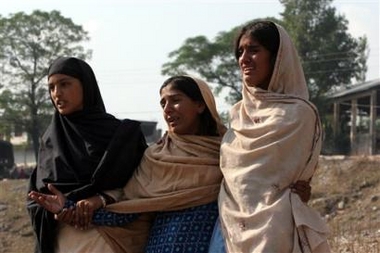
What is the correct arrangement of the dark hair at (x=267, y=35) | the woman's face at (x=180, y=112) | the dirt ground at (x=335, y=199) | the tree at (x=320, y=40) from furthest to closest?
the tree at (x=320, y=40) → the dirt ground at (x=335, y=199) → the woman's face at (x=180, y=112) → the dark hair at (x=267, y=35)

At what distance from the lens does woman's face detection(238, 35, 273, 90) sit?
7.75 feet

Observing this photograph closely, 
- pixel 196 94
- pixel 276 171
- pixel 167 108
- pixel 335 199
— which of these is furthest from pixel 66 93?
pixel 335 199

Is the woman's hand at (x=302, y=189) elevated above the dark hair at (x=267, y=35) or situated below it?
below

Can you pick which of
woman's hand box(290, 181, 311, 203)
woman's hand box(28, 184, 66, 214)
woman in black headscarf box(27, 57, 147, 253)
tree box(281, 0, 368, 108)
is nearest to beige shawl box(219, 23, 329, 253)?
woman's hand box(290, 181, 311, 203)

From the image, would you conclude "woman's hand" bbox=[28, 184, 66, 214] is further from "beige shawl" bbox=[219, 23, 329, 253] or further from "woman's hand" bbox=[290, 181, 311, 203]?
"woman's hand" bbox=[290, 181, 311, 203]

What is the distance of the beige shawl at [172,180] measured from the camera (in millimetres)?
2453

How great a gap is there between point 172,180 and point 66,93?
0.52m

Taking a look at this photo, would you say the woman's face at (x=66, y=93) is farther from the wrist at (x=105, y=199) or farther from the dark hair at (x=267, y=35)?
the dark hair at (x=267, y=35)

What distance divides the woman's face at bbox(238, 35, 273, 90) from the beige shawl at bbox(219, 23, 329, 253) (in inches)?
2.1

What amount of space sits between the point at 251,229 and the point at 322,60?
27.4 metres

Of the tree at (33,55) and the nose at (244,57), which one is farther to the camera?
the tree at (33,55)

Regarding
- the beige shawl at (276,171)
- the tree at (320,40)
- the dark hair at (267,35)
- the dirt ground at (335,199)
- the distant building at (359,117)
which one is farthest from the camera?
the tree at (320,40)

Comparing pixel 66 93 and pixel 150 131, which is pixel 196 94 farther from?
pixel 150 131

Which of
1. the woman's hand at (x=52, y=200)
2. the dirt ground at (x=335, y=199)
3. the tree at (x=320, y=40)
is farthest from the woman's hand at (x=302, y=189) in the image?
the tree at (x=320, y=40)
